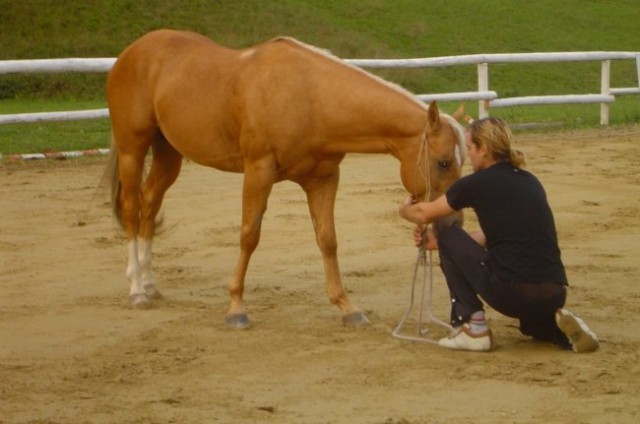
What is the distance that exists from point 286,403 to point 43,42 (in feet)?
68.8

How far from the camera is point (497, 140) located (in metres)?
6.30

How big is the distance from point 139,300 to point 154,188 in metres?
0.90

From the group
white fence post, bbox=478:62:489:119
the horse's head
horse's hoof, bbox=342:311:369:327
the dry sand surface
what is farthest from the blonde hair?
white fence post, bbox=478:62:489:119

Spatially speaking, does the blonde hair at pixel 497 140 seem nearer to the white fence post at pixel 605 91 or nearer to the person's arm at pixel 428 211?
the person's arm at pixel 428 211

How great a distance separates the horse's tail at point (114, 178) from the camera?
8.44 m

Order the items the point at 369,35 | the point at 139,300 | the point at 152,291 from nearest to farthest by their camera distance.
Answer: the point at 139,300 < the point at 152,291 < the point at 369,35

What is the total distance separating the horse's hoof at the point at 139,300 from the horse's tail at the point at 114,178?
2.56 ft

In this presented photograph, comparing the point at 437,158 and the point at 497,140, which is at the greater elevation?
the point at 497,140

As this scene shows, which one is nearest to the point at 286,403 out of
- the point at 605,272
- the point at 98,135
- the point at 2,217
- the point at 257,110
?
the point at 257,110

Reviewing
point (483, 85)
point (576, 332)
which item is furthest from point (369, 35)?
point (576, 332)

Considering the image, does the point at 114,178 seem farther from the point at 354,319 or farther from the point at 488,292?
the point at 488,292

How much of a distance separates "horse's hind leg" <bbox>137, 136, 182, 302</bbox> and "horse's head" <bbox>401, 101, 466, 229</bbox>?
224cm

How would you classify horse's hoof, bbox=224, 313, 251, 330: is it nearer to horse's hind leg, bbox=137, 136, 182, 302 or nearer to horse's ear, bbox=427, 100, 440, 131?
horse's hind leg, bbox=137, 136, 182, 302

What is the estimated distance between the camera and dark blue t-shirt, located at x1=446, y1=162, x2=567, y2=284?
6.27 m
